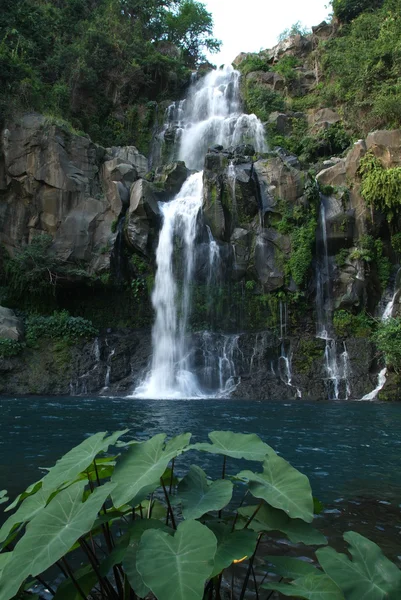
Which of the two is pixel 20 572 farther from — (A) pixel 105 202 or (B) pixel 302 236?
(A) pixel 105 202

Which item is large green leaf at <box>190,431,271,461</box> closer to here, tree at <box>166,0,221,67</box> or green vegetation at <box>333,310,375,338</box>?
green vegetation at <box>333,310,375,338</box>

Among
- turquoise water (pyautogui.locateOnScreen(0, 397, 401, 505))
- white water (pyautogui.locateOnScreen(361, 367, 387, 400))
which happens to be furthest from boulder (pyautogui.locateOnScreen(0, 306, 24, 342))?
white water (pyautogui.locateOnScreen(361, 367, 387, 400))

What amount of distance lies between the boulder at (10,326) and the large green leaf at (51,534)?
55.3 ft

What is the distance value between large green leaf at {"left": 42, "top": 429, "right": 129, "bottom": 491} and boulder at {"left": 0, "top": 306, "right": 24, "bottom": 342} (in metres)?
16.5

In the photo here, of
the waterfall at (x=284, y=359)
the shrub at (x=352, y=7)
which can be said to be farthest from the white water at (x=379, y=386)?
the shrub at (x=352, y=7)

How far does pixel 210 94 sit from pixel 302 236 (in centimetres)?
1410

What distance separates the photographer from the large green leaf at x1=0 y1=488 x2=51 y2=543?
1908 millimetres

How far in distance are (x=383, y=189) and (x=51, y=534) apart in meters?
18.9

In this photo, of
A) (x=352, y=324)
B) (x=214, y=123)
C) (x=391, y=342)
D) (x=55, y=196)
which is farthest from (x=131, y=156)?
(x=391, y=342)

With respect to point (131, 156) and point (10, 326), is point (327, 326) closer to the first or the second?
point (10, 326)

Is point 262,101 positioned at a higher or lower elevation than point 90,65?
lower

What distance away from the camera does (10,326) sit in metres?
17.9

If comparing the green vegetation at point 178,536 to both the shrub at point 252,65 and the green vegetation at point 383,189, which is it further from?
the shrub at point 252,65

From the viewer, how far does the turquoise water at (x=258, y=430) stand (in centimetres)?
542
